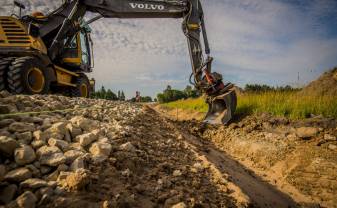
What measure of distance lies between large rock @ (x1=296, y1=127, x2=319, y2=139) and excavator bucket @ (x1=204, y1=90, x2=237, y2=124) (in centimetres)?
178

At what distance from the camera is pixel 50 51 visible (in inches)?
265

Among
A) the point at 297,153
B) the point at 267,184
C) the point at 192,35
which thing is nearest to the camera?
the point at 267,184

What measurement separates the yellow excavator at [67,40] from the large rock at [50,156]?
403cm

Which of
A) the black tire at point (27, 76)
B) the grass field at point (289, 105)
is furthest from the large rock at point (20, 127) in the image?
the grass field at point (289, 105)

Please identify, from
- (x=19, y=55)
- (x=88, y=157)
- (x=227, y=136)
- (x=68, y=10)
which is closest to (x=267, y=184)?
(x=227, y=136)

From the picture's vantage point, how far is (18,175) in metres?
1.57

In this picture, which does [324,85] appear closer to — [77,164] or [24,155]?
[77,164]

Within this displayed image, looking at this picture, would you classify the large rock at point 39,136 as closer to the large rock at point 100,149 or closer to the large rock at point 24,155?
the large rock at point 24,155

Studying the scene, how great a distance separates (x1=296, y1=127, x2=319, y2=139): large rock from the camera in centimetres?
437

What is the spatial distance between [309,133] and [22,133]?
4.55 m

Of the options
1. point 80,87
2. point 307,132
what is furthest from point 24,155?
point 80,87

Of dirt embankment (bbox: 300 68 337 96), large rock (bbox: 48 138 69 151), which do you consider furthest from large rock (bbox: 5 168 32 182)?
dirt embankment (bbox: 300 68 337 96)

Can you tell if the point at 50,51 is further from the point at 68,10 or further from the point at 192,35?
the point at 192,35

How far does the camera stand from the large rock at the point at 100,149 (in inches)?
85.2
